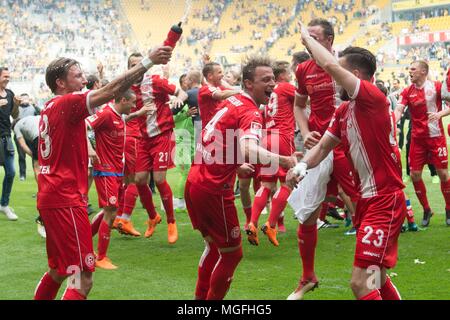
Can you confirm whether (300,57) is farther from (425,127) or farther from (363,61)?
(363,61)

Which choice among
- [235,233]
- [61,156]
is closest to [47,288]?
[61,156]

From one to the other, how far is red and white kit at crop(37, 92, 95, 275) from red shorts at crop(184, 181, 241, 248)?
2.95 feet

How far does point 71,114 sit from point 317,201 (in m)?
2.63

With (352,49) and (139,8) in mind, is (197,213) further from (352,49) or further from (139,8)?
(139,8)

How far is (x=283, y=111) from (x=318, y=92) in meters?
Answer: 2.71

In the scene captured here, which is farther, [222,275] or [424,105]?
[424,105]

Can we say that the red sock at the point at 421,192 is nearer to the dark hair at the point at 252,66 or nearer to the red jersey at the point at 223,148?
the dark hair at the point at 252,66

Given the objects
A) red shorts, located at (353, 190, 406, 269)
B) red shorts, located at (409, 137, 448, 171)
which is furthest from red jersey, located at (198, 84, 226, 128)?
red shorts, located at (353, 190, 406, 269)

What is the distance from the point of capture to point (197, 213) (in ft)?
18.6

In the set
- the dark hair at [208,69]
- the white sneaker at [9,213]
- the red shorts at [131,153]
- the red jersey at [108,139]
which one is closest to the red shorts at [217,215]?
the red jersey at [108,139]

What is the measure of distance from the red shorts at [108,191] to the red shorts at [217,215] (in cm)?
251

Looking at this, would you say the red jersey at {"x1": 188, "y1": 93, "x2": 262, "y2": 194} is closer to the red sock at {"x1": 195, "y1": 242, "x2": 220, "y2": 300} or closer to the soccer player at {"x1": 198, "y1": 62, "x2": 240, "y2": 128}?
the red sock at {"x1": 195, "y1": 242, "x2": 220, "y2": 300}

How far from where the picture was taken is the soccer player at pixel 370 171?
15.6ft

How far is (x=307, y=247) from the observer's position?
6590 mm
